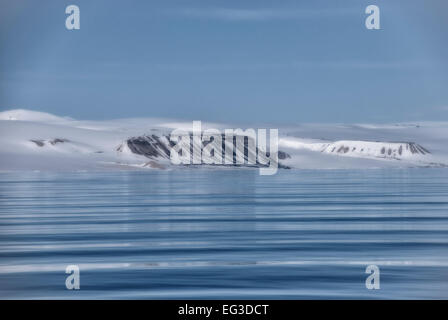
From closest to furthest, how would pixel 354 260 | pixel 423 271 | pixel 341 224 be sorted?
pixel 423 271 < pixel 354 260 < pixel 341 224

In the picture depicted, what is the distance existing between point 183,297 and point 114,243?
24.5 feet

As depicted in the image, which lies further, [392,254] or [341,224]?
[341,224]

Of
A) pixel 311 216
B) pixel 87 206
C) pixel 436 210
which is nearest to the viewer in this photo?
pixel 311 216

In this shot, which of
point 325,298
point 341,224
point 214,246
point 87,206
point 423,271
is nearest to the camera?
point 325,298

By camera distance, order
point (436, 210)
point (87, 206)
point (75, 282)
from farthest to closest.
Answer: point (87, 206), point (436, 210), point (75, 282)

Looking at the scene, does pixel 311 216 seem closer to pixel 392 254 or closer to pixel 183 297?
pixel 392 254

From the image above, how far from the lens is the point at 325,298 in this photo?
14.5 m

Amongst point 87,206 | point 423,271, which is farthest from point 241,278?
point 87,206

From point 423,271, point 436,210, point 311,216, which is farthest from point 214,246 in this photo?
point 436,210
